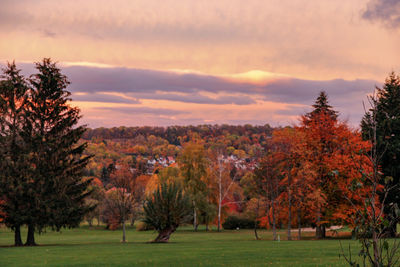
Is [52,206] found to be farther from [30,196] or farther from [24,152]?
[24,152]

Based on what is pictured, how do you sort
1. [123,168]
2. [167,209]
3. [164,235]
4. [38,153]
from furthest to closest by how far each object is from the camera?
[123,168], [38,153], [164,235], [167,209]

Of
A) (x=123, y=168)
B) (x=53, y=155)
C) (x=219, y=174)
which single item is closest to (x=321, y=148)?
(x=123, y=168)

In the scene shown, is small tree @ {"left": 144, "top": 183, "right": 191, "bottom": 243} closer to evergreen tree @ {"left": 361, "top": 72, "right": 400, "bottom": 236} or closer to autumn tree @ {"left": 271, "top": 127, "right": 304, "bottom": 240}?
autumn tree @ {"left": 271, "top": 127, "right": 304, "bottom": 240}

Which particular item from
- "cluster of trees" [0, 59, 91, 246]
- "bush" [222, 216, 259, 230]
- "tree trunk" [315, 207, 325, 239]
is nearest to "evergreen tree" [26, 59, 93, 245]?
"cluster of trees" [0, 59, 91, 246]

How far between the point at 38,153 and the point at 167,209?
44.5 feet

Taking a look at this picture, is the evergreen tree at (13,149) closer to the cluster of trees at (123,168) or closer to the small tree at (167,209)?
the cluster of trees at (123,168)

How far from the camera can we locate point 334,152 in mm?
44969

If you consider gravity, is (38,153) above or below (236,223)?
above

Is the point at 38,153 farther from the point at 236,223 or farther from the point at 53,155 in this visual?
the point at 236,223

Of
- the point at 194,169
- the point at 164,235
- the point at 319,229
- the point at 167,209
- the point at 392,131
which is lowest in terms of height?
the point at 319,229

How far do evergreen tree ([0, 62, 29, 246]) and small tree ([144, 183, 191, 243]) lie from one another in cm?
1145

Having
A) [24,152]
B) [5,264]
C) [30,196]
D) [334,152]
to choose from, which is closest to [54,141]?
[24,152]

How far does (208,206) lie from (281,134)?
75.7 feet

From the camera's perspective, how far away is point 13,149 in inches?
1625
